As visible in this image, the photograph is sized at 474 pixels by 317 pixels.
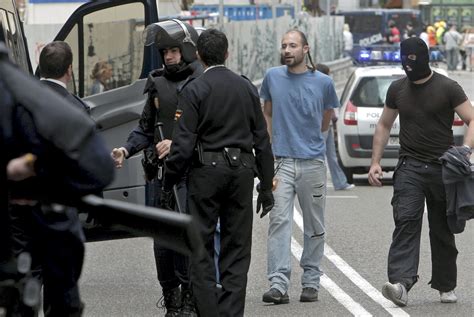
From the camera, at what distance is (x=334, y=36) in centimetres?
5403

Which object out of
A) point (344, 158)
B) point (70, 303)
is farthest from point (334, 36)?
point (70, 303)

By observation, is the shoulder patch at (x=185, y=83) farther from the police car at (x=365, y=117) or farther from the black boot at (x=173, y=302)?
the police car at (x=365, y=117)

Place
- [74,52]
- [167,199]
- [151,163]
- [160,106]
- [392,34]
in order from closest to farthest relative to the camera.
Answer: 1. [167,199]
2. [160,106]
3. [151,163]
4. [74,52]
5. [392,34]

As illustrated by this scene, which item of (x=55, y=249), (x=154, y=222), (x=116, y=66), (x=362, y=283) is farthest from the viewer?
(x=116, y=66)

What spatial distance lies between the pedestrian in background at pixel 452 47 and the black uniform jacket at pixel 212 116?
47.4 meters

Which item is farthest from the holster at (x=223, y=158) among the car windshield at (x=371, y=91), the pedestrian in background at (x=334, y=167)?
the car windshield at (x=371, y=91)

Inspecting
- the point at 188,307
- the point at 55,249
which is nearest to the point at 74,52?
the point at 188,307

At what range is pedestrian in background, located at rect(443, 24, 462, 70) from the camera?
5497cm

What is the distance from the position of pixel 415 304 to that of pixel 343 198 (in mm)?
7798

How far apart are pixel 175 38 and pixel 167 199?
3.19ft

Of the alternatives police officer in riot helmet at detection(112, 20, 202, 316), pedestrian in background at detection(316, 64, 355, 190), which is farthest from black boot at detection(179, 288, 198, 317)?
pedestrian in background at detection(316, 64, 355, 190)

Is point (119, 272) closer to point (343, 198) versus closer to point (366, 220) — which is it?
point (366, 220)

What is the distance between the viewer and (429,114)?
31.4 ft

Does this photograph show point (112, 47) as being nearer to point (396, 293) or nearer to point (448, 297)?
point (396, 293)
